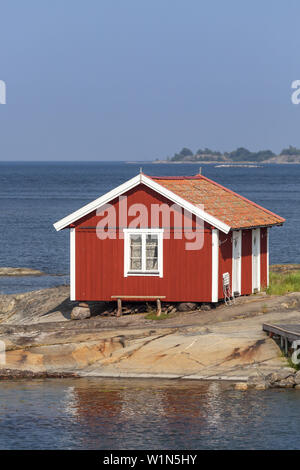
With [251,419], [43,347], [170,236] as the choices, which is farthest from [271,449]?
[170,236]

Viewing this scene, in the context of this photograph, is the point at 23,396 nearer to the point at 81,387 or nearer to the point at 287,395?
the point at 81,387

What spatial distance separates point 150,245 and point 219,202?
10.1ft

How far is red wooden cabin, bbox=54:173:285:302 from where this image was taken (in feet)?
96.9

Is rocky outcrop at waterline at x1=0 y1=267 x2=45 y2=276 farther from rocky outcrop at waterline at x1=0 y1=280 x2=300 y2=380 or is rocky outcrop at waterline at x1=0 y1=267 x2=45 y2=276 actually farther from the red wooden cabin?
rocky outcrop at waterline at x1=0 y1=280 x2=300 y2=380

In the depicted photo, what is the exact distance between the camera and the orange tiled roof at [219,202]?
99.3 ft

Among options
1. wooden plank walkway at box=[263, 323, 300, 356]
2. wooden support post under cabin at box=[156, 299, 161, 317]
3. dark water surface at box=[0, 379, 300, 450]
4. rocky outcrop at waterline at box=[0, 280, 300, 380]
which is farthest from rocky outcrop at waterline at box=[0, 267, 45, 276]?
wooden plank walkway at box=[263, 323, 300, 356]

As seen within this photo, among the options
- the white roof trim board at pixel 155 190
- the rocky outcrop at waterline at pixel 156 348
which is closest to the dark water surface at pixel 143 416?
the rocky outcrop at waterline at pixel 156 348

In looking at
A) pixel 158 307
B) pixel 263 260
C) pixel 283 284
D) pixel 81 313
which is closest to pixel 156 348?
pixel 158 307

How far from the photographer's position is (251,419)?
22078 millimetres

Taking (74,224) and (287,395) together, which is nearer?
(287,395)

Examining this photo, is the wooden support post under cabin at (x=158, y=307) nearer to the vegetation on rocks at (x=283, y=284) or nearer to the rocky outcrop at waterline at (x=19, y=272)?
the vegetation on rocks at (x=283, y=284)

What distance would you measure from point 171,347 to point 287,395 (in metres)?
3.51
